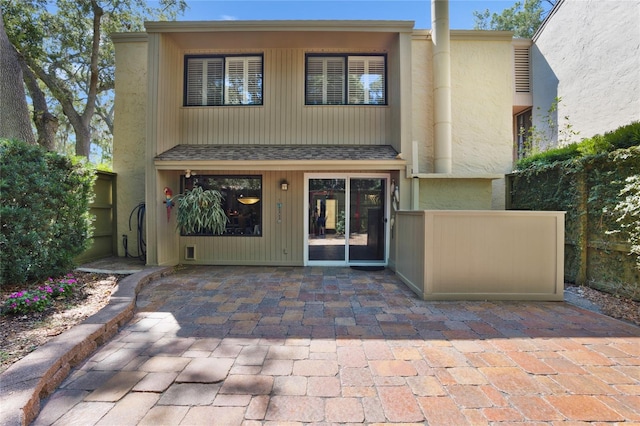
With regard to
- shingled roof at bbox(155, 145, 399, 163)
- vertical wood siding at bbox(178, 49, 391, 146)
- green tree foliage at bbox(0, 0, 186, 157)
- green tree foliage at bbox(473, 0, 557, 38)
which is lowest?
shingled roof at bbox(155, 145, 399, 163)

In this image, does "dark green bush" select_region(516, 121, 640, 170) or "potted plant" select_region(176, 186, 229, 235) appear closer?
"dark green bush" select_region(516, 121, 640, 170)

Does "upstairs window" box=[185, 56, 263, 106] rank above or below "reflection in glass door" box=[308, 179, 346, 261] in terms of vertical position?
above

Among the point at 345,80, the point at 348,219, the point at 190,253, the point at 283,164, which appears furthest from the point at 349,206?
the point at 190,253

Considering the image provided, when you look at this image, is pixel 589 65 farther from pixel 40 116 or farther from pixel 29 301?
pixel 40 116

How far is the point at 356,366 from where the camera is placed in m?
2.46

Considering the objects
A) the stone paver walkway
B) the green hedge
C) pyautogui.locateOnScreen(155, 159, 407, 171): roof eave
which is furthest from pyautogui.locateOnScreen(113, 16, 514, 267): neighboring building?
the stone paver walkway

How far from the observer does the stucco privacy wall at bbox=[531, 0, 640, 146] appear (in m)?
6.08

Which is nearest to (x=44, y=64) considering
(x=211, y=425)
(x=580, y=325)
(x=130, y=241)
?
(x=130, y=241)

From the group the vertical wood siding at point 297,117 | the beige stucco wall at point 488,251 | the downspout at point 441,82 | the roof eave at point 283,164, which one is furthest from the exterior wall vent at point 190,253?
the downspout at point 441,82

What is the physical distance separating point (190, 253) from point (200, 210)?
4.55 feet

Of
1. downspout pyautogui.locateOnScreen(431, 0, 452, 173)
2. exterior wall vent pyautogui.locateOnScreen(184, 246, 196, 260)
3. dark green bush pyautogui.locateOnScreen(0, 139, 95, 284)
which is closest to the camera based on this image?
dark green bush pyautogui.locateOnScreen(0, 139, 95, 284)

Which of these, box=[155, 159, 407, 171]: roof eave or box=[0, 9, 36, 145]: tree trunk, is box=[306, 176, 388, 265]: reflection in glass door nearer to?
box=[155, 159, 407, 171]: roof eave

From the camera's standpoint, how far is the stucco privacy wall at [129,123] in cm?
714

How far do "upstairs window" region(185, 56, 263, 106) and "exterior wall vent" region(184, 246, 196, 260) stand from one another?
345cm
